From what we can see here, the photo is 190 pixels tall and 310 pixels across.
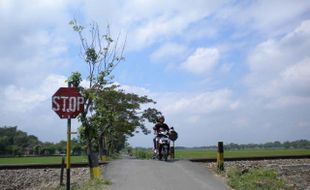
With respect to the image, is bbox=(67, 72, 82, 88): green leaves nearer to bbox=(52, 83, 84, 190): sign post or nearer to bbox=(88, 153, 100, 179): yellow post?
bbox=(88, 153, 100, 179): yellow post

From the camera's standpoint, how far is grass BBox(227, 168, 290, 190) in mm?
13023

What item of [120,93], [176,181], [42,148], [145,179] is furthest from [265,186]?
[42,148]

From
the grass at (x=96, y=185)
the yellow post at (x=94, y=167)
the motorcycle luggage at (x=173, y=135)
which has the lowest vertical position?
the grass at (x=96, y=185)

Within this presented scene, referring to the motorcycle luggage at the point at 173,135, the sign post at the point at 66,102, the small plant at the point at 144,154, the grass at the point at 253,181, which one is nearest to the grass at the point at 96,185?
the sign post at the point at 66,102

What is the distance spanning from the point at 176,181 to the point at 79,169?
5959mm

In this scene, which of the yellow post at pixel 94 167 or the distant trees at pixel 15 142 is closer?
the yellow post at pixel 94 167

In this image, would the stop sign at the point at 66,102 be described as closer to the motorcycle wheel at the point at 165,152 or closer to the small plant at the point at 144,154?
the motorcycle wheel at the point at 165,152

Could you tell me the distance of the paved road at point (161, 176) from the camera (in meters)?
13.0

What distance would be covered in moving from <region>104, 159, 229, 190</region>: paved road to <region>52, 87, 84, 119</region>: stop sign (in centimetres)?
246

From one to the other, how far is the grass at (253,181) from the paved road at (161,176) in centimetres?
38

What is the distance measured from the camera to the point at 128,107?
49.4 meters

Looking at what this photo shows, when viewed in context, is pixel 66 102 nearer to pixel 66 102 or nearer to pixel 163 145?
pixel 66 102

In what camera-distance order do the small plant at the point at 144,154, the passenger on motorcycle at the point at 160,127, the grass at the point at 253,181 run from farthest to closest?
the small plant at the point at 144,154 → the passenger on motorcycle at the point at 160,127 → the grass at the point at 253,181

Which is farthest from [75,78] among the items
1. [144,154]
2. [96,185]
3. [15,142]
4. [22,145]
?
[15,142]
